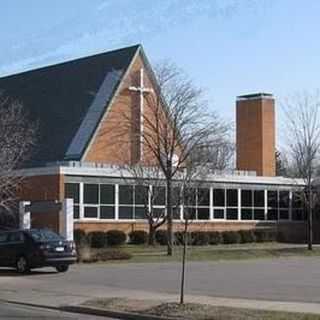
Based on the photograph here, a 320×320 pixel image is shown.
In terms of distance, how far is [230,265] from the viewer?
110 ft

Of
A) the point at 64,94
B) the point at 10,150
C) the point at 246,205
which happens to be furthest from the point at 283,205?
A: the point at 10,150

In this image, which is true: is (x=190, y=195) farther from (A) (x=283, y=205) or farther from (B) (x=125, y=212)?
(A) (x=283, y=205)

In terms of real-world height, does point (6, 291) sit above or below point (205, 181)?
below

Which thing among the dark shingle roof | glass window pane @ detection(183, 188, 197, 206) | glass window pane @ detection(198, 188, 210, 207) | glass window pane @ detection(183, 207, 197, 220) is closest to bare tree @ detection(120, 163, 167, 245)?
glass window pane @ detection(183, 188, 197, 206)

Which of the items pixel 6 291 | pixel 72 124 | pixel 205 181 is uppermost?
pixel 72 124

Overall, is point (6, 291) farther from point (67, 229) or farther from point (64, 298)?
point (67, 229)

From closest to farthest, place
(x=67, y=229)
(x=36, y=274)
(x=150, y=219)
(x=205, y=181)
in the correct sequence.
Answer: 1. (x=36, y=274)
2. (x=67, y=229)
3. (x=150, y=219)
4. (x=205, y=181)

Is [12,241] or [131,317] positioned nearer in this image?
[131,317]

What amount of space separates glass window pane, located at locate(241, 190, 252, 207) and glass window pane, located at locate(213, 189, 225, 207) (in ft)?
5.79

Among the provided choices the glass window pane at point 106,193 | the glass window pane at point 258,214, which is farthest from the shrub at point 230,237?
the glass window pane at point 106,193

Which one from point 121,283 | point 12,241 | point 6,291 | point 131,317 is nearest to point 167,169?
point 12,241

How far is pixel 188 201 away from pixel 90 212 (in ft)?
27.3

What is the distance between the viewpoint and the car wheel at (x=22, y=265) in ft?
94.6

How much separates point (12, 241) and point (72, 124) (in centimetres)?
2765
